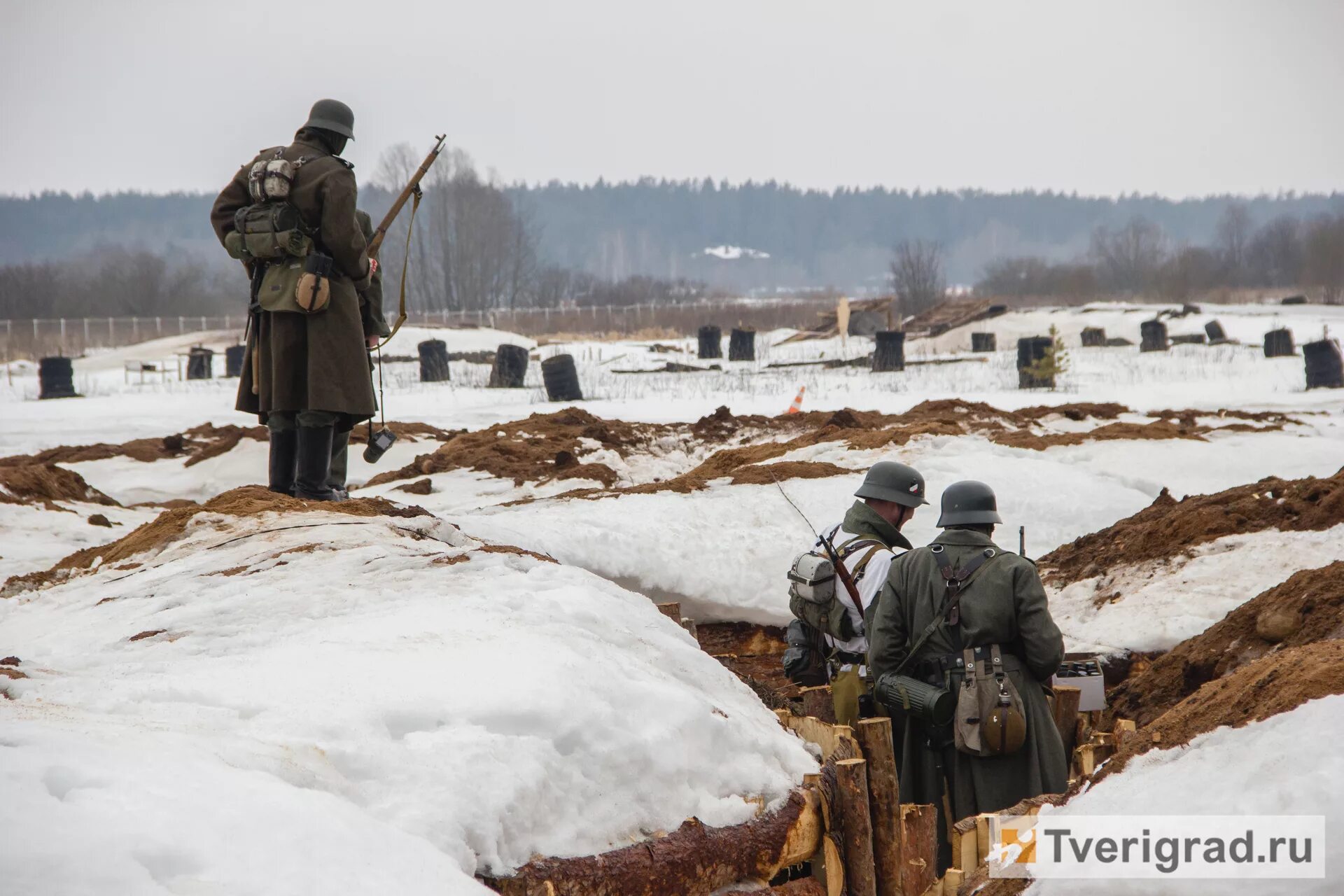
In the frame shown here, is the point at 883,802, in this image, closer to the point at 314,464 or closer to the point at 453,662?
the point at 453,662

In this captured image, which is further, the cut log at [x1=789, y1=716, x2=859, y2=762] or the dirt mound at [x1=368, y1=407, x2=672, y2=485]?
the dirt mound at [x1=368, y1=407, x2=672, y2=485]

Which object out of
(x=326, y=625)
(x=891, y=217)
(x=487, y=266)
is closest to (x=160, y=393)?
(x=326, y=625)

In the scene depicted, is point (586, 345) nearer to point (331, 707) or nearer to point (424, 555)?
point (424, 555)

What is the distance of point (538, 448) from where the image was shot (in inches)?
400

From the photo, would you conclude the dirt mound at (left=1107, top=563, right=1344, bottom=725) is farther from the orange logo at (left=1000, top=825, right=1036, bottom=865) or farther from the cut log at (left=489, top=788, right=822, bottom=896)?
the cut log at (left=489, top=788, right=822, bottom=896)

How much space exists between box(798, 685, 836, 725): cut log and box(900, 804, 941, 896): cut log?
3.86ft

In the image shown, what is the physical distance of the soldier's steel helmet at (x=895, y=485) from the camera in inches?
204

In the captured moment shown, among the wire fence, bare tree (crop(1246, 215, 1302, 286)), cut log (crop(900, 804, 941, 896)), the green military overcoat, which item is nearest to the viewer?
cut log (crop(900, 804, 941, 896))

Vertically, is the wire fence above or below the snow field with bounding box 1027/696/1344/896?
above

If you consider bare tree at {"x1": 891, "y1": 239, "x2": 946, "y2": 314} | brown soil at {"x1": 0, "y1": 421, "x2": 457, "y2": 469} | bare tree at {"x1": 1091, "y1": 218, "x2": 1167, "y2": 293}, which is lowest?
brown soil at {"x1": 0, "y1": 421, "x2": 457, "y2": 469}

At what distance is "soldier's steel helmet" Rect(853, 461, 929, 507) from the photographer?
17.0 ft

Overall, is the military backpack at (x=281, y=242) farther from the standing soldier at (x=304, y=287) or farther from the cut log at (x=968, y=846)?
the cut log at (x=968, y=846)

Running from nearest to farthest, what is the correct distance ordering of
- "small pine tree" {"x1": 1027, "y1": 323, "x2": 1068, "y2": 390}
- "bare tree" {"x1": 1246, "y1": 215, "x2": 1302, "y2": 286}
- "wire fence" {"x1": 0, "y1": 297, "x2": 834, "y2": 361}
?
"small pine tree" {"x1": 1027, "y1": 323, "x2": 1068, "y2": 390}
"wire fence" {"x1": 0, "y1": 297, "x2": 834, "y2": 361}
"bare tree" {"x1": 1246, "y1": 215, "x2": 1302, "y2": 286}

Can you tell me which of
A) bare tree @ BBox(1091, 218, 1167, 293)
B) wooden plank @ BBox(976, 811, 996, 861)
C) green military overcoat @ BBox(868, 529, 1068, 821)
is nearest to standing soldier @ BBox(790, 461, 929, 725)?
green military overcoat @ BBox(868, 529, 1068, 821)
